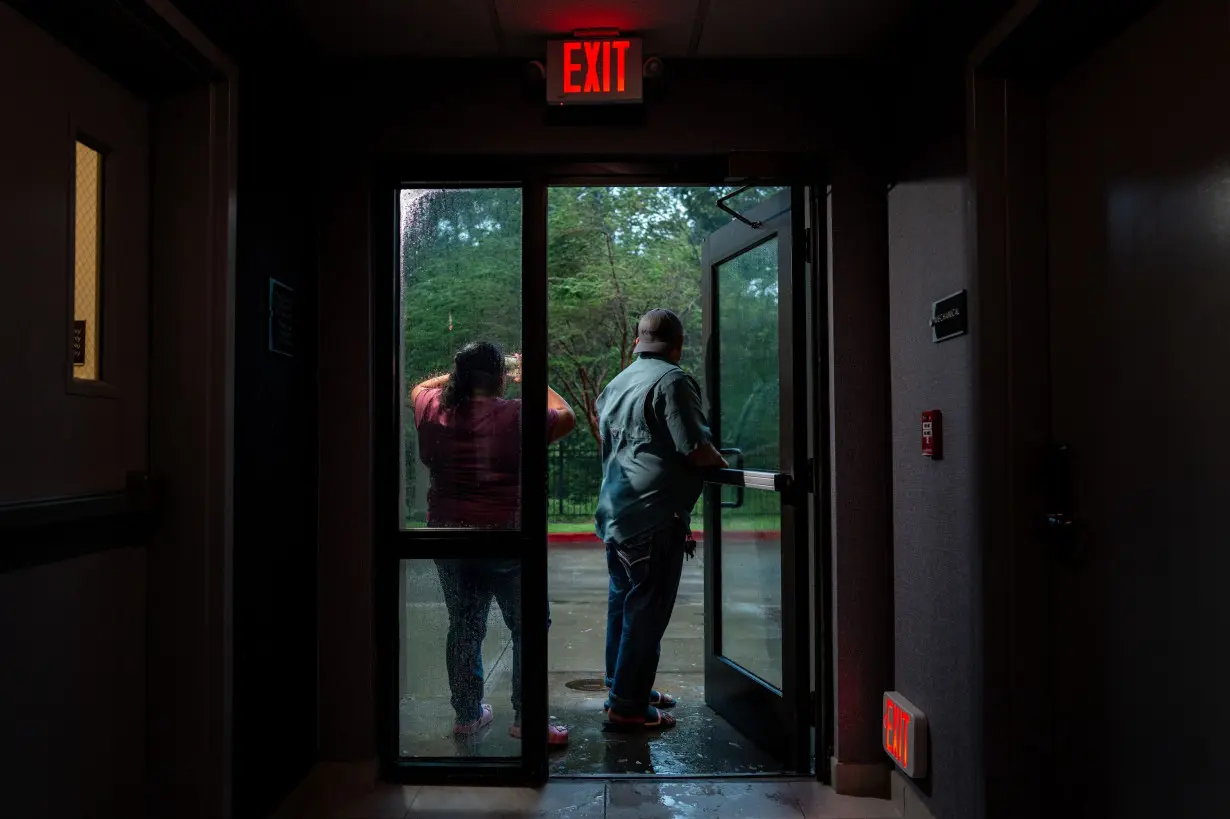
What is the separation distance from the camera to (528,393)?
272cm

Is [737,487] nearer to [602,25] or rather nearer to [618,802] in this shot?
[618,802]

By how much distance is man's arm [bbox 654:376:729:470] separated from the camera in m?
3.16

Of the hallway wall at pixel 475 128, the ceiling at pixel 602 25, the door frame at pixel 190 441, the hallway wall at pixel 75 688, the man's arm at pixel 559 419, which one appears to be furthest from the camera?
the man's arm at pixel 559 419

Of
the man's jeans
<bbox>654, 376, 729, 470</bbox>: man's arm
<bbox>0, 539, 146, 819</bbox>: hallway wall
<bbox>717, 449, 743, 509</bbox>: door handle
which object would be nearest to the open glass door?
<bbox>717, 449, 743, 509</bbox>: door handle

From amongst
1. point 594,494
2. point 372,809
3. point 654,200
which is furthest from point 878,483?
point 594,494

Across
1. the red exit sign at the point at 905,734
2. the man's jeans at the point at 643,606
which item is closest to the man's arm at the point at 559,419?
the man's jeans at the point at 643,606

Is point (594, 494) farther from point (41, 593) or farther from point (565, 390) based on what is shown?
point (41, 593)

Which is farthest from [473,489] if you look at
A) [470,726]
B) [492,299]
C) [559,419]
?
[470,726]

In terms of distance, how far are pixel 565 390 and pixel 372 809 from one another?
8434 millimetres

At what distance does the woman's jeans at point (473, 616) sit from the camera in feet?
9.07

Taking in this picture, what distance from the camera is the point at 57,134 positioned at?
1.72 meters

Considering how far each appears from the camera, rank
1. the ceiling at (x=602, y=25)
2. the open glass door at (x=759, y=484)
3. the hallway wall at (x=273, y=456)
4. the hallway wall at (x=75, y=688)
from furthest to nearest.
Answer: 1. the open glass door at (x=759, y=484)
2. the ceiling at (x=602, y=25)
3. the hallway wall at (x=273, y=456)
4. the hallway wall at (x=75, y=688)

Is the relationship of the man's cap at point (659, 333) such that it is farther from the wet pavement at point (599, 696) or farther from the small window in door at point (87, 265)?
the small window in door at point (87, 265)

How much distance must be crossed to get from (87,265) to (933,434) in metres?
2.09
